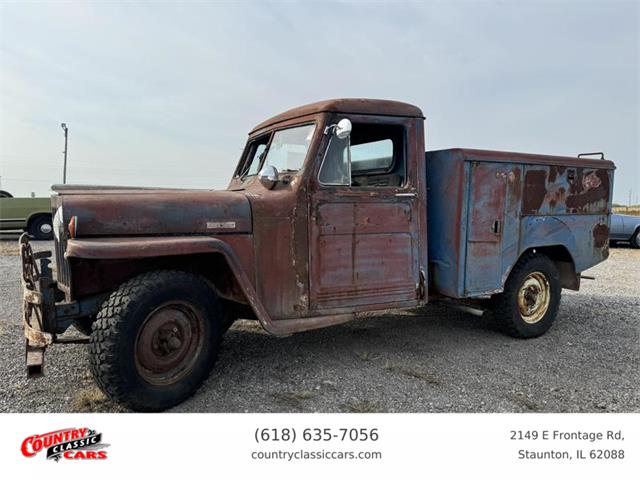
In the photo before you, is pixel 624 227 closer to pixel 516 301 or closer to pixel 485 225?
pixel 516 301

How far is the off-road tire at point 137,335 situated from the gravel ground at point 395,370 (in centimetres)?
20

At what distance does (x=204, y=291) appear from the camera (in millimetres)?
3383

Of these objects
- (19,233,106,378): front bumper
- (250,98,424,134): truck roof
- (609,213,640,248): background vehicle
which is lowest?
(609,213,640,248): background vehicle

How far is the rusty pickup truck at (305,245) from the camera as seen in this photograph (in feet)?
10.5

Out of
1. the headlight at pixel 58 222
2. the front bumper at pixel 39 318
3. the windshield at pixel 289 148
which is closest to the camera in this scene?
the front bumper at pixel 39 318

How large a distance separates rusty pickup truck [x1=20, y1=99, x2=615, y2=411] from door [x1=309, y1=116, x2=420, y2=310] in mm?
12

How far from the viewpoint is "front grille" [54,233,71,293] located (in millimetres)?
3377

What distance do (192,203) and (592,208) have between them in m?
4.45

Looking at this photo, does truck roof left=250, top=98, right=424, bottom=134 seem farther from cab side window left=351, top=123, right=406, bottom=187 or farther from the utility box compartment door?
the utility box compartment door

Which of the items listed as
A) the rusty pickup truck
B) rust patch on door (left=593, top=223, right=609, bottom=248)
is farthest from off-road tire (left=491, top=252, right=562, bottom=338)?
rust patch on door (left=593, top=223, right=609, bottom=248)

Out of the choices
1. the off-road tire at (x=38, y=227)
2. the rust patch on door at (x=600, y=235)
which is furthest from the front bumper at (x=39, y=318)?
the off-road tire at (x=38, y=227)

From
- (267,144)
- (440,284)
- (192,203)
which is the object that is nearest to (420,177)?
(440,284)
